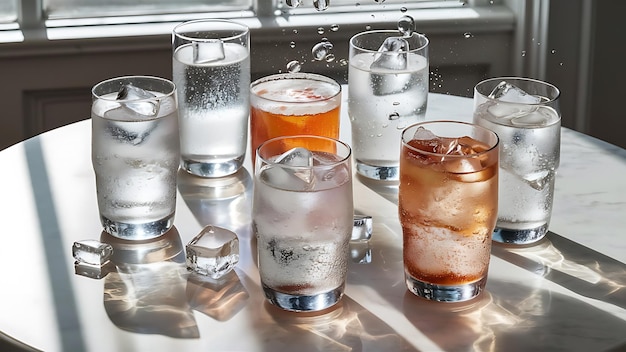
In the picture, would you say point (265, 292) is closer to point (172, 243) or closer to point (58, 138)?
point (172, 243)

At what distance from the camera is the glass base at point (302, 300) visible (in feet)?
3.61

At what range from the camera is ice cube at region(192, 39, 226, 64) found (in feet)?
4.67

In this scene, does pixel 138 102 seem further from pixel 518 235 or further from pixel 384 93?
pixel 518 235

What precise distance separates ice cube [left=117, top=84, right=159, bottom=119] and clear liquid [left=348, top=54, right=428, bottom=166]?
32 centimetres

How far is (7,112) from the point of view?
2715 mm

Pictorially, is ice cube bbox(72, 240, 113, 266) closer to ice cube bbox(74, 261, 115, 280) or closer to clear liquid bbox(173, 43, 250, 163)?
ice cube bbox(74, 261, 115, 280)

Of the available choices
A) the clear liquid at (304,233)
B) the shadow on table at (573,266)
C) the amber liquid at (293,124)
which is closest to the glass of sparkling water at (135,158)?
the amber liquid at (293,124)

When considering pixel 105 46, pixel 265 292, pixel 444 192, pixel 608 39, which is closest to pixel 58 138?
pixel 265 292

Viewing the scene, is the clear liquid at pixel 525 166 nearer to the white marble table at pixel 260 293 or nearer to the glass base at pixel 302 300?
the white marble table at pixel 260 293

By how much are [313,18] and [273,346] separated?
74.5 inches

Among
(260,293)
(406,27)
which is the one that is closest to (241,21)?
(406,27)

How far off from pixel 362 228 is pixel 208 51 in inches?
13.9

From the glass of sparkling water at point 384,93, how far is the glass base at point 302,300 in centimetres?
41

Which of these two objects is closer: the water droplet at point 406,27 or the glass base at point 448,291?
the glass base at point 448,291
